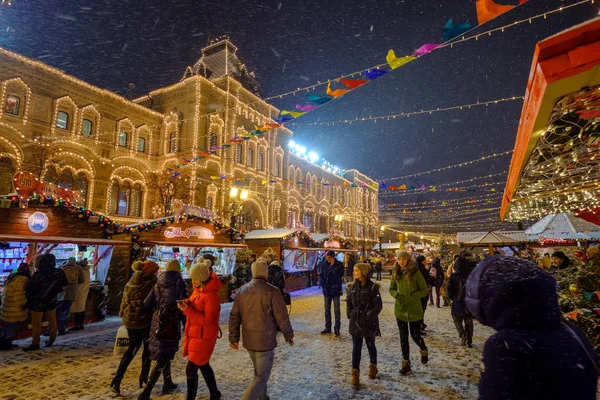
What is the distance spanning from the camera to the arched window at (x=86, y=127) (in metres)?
20.4

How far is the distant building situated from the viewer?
17.6m

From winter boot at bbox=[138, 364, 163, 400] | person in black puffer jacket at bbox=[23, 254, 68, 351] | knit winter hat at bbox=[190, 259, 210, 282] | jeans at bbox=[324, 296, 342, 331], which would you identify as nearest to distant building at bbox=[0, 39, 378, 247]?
person in black puffer jacket at bbox=[23, 254, 68, 351]

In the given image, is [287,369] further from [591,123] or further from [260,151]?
[260,151]

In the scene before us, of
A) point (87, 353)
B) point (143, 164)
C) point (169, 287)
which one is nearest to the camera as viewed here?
point (169, 287)

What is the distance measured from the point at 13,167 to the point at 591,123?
2244cm

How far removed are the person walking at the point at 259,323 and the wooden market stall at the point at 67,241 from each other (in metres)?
6.44

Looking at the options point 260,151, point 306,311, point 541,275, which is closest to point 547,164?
point 541,275

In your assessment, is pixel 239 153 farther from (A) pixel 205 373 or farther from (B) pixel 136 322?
(A) pixel 205 373

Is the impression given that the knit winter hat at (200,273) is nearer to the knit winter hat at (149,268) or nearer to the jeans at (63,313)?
the knit winter hat at (149,268)

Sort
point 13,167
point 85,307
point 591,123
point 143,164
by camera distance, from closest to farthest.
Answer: point 591,123, point 85,307, point 13,167, point 143,164

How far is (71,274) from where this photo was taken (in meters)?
7.63

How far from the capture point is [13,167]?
1694 centimetres

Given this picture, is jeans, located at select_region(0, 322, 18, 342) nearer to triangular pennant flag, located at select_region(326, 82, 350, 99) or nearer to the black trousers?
the black trousers

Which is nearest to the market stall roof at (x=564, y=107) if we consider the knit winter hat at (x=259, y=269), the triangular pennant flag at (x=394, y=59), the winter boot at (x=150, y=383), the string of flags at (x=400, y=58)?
the string of flags at (x=400, y=58)
